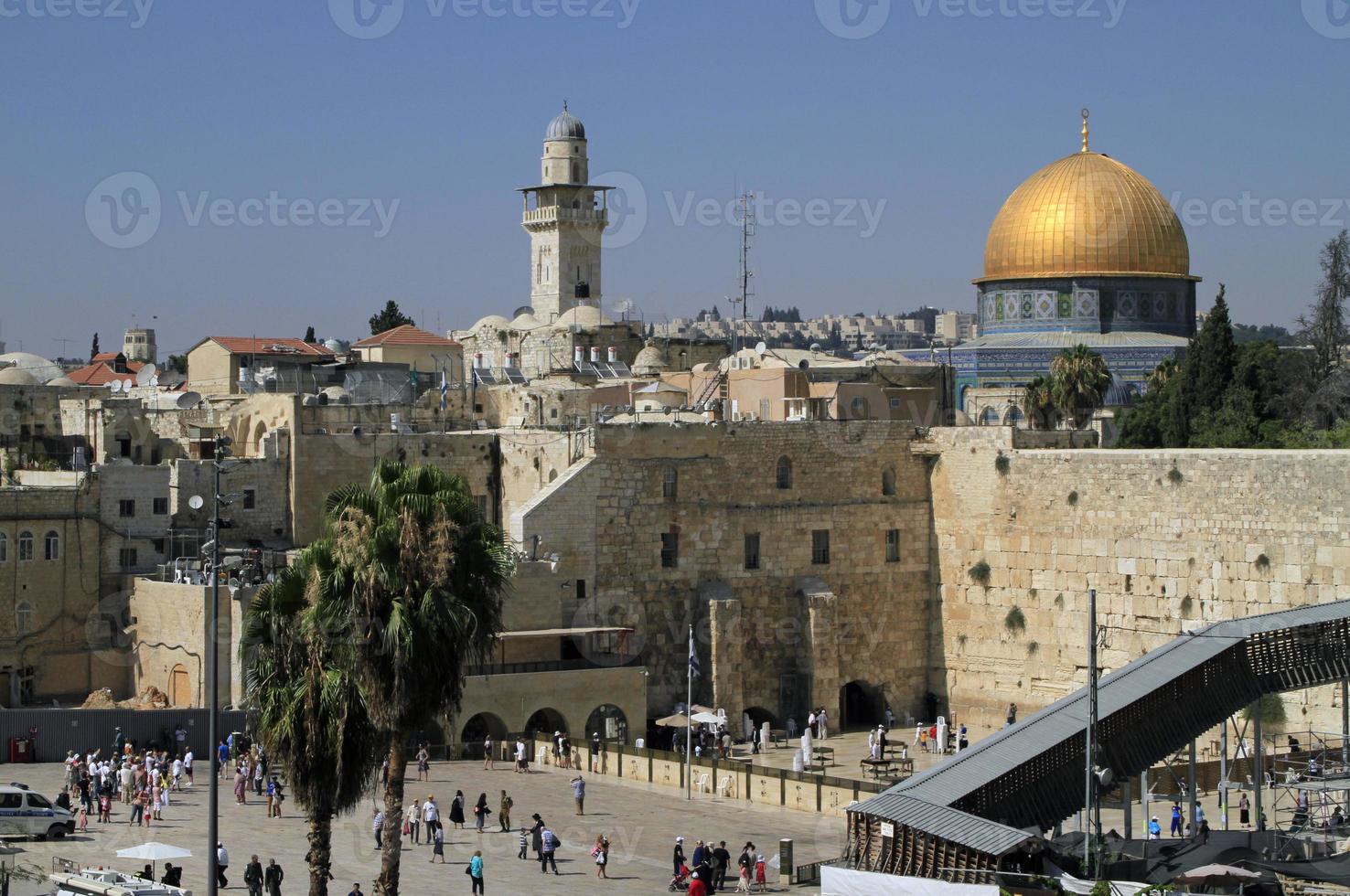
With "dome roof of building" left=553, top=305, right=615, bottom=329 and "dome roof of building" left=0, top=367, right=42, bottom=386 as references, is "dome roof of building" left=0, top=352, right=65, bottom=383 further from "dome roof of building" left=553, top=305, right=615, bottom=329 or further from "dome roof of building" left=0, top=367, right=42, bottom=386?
"dome roof of building" left=553, top=305, right=615, bottom=329

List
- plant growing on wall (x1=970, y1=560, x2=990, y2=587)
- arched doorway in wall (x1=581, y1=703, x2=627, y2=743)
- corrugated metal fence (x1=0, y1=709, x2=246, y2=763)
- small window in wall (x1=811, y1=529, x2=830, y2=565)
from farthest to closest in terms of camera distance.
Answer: small window in wall (x1=811, y1=529, x2=830, y2=565)
plant growing on wall (x1=970, y1=560, x2=990, y2=587)
arched doorway in wall (x1=581, y1=703, x2=627, y2=743)
corrugated metal fence (x1=0, y1=709, x2=246, y2=763)

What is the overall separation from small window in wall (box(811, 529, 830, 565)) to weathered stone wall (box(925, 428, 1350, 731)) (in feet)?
7.62

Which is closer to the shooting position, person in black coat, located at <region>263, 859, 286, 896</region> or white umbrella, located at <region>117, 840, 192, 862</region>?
person in black coat, located at <region>263, 859, 286, 896</region>

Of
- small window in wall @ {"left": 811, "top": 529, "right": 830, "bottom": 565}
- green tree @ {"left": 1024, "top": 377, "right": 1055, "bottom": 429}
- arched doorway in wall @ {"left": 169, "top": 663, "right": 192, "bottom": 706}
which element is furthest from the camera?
green tree @ {"left": 1024, "top": 377, "right": 1055, "bottom": 429}

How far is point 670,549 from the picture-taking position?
41750 mm

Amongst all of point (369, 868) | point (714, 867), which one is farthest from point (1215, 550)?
point (369, 868)

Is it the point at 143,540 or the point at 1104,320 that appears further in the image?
the point at 1104,320

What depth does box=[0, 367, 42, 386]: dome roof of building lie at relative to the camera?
5556cm

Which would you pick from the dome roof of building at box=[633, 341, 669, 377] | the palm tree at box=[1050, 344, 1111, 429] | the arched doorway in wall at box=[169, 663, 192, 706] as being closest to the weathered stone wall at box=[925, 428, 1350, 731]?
the palm tree at box=[1050, 344, 1111, 429]

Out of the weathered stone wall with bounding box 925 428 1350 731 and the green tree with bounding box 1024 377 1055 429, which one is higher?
the green tree with bounding box 1024 377 1055 429

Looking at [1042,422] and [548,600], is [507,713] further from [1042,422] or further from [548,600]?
[1042,422]

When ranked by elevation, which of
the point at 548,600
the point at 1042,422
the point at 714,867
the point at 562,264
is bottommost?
the point at 714,867

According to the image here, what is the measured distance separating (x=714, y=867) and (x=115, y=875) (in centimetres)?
736

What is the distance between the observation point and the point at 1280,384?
166 ft
